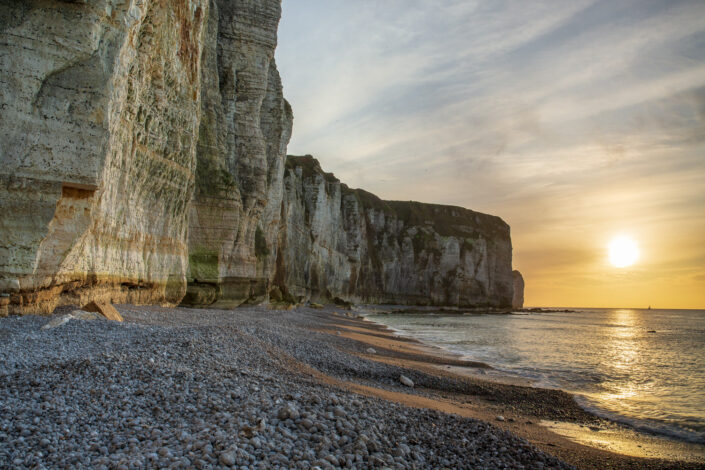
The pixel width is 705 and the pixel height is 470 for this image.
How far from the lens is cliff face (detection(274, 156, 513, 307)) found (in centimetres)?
6134

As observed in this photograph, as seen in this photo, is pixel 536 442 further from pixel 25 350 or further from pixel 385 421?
pixel 25 350

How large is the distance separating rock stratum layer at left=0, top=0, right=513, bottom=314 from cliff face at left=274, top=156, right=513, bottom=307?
29.4 metres

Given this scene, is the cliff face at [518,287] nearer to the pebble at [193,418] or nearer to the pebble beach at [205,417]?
the pebble beach at [205,417]

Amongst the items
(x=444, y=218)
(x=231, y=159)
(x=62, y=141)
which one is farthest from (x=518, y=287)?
(x=62, y=141)

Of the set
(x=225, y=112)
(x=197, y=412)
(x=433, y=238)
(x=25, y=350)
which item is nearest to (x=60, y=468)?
(x=197, y=412)

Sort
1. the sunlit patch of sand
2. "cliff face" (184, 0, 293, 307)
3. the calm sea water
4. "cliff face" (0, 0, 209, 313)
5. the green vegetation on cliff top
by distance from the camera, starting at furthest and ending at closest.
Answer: the green vegetation on cliff top
"cliff face" (184, 0, 293, 307)
the calm sea water
"cliff face" (0, 0, 209, 313)
the sunlit patch of sand

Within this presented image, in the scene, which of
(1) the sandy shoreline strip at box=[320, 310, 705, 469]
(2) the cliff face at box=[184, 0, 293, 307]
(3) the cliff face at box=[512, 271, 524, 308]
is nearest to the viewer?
(1) the sandy shoreline strip at box=[320, 310, 705, 469]

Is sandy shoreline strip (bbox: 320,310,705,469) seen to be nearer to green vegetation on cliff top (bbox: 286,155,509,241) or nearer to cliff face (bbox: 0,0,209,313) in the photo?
cliff face (bbox: 0,0,209,313)

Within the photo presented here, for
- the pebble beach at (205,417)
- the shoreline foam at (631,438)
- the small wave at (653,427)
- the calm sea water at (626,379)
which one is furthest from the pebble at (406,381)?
the calm sea water at (626,379)

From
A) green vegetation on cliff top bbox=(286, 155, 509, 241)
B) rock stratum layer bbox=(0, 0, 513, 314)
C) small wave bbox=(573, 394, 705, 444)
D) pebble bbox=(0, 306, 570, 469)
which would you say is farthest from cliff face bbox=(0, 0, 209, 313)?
green vegetation on cliff top bbox=(286, 155, 509, 241)

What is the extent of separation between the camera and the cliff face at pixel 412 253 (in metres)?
61.3

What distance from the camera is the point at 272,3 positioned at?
71.6ft

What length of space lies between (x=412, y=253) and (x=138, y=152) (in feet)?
245

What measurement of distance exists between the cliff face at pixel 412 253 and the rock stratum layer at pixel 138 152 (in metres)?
29.4
